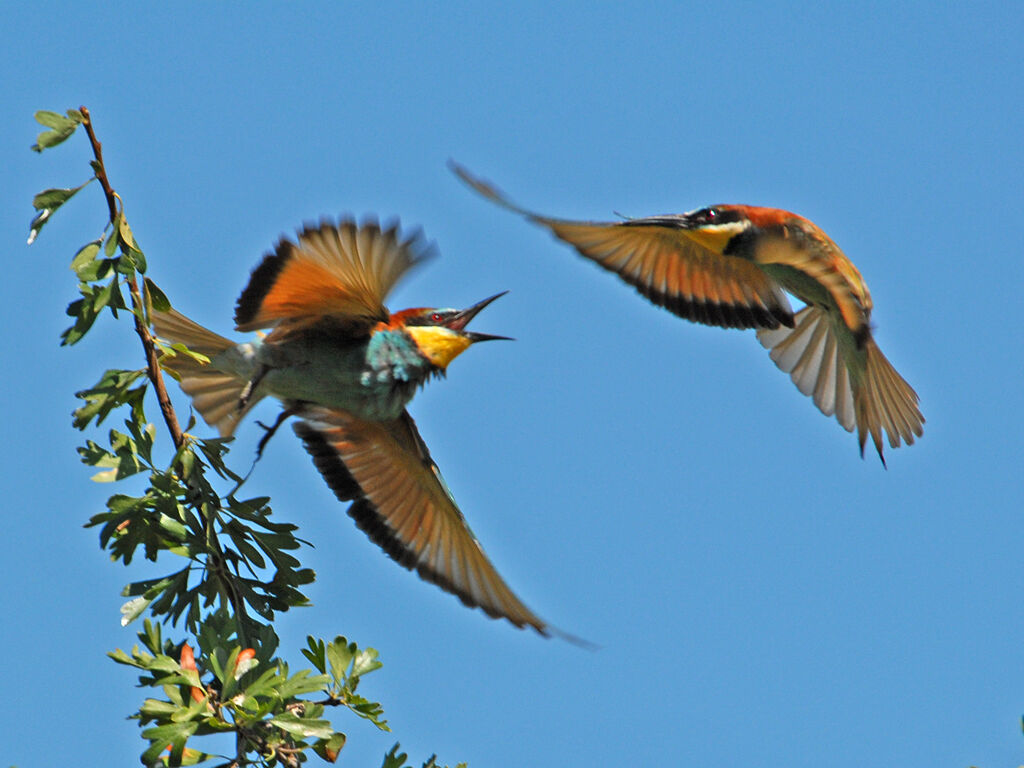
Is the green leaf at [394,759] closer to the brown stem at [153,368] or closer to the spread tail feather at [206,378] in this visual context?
the brown stem at [153,368]

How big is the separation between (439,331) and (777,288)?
1.84 meters

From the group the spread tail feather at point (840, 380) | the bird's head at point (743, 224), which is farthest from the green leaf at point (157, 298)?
the spread tail feather at point (840, 380)

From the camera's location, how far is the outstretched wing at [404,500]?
409 centimetres

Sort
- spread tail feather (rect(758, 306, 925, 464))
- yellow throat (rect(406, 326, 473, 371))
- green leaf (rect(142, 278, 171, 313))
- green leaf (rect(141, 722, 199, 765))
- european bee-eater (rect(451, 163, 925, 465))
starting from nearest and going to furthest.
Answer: green leaf (rect(141, 722, 199, 765)), green leaf (rect(142, 278, 171, 313)), yellow throat (rect(406, 326, 473, 371)), european bee-eater (rect(451, 163, 925, 465)), spread tail feather (rect(758, 306, 925, 464))

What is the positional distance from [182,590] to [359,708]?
19.2 inches

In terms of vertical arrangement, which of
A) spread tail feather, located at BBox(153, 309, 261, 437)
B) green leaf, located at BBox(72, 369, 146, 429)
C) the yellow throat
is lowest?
green leaf, located at BBox(72, 369, 146, 429)

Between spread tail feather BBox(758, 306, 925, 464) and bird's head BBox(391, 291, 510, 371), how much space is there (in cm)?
183

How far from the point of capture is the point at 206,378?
4141 millimetres

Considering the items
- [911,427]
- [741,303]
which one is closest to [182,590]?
[741,303]

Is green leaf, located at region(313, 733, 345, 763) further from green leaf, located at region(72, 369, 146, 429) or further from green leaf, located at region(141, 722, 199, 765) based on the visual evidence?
green leaf, located at region(72, 369, 146, 429)

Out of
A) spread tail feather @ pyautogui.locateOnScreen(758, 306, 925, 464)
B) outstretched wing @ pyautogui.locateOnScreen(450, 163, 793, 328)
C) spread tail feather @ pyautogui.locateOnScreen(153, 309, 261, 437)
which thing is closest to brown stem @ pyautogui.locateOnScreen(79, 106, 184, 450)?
spread tail feather @ pyautogui.locateOnScreen(153, 309, 261, 437)

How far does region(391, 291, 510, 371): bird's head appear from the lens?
3.93 m

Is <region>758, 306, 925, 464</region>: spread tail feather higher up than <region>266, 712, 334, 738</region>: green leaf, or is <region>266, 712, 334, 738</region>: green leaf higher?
<region>758, 306, 925, 464</region>: spread tail feather

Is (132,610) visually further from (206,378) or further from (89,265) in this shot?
(206,378)
